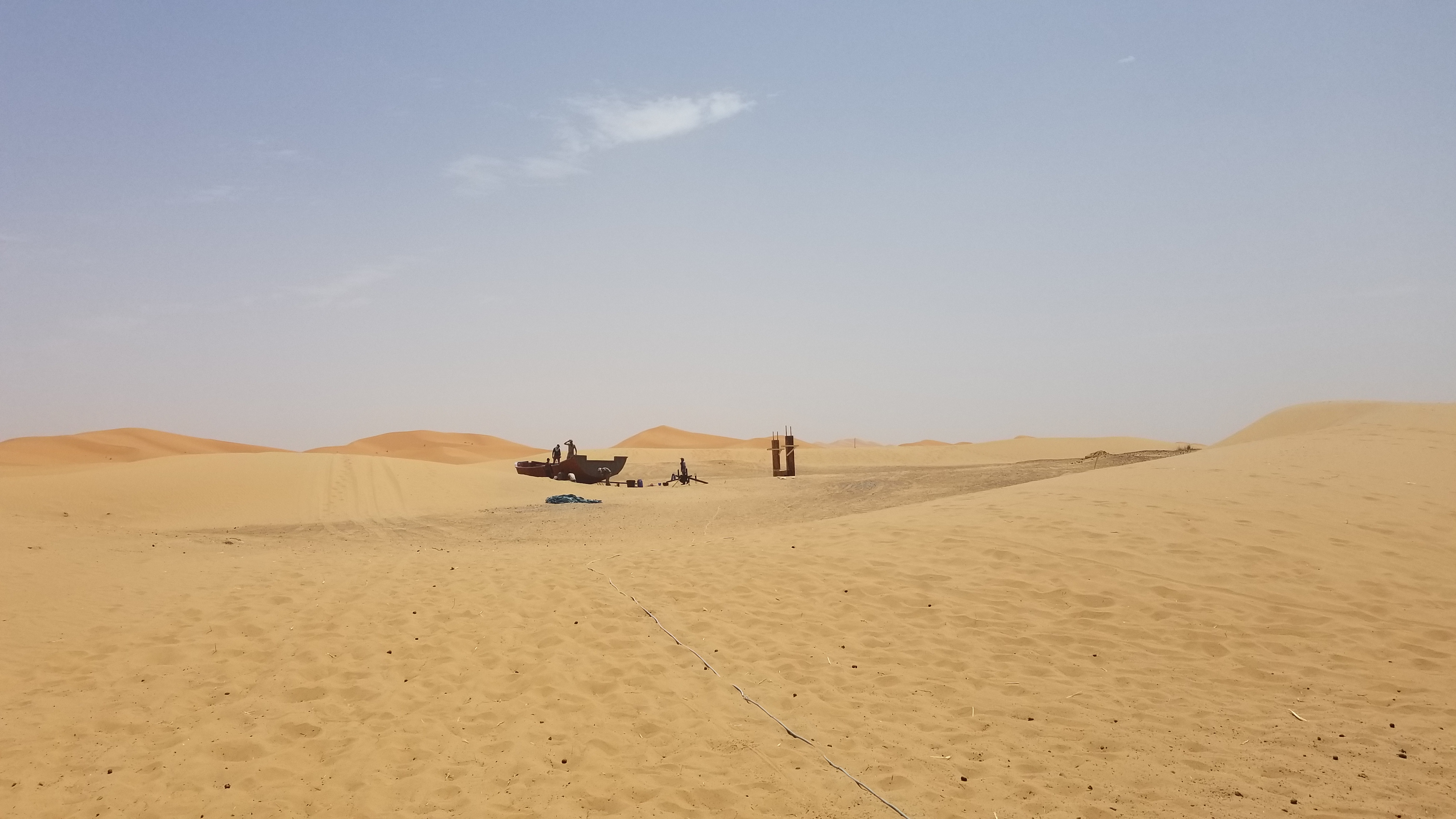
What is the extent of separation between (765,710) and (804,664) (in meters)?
1.05

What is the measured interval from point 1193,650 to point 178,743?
848cm

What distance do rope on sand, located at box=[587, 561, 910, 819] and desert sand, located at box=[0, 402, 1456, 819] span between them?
0.16 feet

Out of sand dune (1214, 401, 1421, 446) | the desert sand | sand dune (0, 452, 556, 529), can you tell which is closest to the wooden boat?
sand dune (0, 452, 556, 529)

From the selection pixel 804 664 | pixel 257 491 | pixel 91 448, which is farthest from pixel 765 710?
pixel 91 448

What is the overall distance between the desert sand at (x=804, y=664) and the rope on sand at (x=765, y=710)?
5 centimetres

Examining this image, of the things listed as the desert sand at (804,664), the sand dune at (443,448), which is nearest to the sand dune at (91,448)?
the sand dune at (443,448)

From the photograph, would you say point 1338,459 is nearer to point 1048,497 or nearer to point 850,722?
point 1048,497

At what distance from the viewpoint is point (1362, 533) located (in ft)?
34.1

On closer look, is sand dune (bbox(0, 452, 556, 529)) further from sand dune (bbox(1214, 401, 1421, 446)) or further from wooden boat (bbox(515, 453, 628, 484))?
sand dune (bbox(1214, 401, 1421, 446))

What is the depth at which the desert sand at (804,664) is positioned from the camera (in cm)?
524

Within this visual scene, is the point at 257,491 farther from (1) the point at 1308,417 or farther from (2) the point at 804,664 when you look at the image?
(1) the point at 1308,417

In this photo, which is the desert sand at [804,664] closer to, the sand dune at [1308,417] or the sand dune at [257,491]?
the sand dune at [257,491]

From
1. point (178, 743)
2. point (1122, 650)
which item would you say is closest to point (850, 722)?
point (1122, 650)

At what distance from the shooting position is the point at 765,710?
21.0 ft
